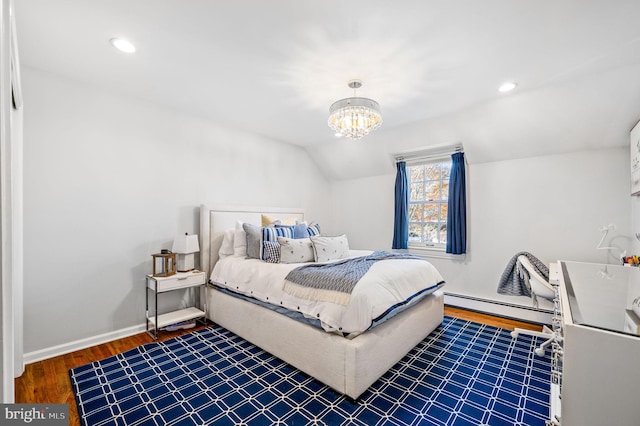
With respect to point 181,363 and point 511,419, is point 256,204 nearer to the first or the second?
point 181,363

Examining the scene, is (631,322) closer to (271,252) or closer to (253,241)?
(271,252)

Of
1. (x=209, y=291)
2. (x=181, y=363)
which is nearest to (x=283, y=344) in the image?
(x=181, y=363)

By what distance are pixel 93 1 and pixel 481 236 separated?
4387 millimetres

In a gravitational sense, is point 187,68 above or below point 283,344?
above

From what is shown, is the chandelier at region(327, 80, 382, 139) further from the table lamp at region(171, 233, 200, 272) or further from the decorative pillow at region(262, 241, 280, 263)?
the table lamp at region(171, 233, 200, 272)

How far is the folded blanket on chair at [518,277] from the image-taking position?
2920mm

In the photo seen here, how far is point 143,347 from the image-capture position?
2.65 meters

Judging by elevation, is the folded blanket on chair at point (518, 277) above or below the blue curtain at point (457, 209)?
below

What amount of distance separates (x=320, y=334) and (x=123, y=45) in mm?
2578

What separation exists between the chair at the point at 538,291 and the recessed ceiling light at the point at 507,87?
1.73 meters

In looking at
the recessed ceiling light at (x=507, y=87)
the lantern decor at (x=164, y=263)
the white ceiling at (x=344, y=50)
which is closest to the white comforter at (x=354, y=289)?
the lantern decor at (x=164, y=263)

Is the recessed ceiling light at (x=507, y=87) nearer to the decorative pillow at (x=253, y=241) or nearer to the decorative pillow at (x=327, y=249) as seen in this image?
the decorative pillow at (x=327, y=249)

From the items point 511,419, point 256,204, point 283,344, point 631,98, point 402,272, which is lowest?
point 511,419

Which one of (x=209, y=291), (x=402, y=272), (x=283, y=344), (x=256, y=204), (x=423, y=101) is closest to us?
(x=283, y=344)
